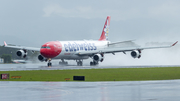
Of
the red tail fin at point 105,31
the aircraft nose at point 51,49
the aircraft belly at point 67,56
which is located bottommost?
the aircraft belly at point 67,56

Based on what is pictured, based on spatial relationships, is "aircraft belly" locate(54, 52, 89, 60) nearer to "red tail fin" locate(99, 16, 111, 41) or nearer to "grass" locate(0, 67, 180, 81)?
"red tail fin" locate(99, 16, 111, 41)

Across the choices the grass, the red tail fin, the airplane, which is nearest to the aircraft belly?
the airplane

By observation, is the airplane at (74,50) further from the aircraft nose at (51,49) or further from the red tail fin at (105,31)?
the red tail fin at (105,31)

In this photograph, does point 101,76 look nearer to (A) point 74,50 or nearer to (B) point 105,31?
(A) point 74,50

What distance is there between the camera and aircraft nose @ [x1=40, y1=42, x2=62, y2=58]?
75.4m

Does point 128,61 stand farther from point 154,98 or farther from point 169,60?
point 154,98

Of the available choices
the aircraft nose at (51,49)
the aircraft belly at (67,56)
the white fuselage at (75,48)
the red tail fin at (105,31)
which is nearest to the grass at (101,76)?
the aircraft nose at (51,49)

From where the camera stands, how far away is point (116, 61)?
326 ft

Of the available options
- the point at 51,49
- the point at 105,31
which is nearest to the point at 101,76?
the point at 51,49

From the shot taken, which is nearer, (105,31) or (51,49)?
(51,49)

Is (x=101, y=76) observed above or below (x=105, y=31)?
below

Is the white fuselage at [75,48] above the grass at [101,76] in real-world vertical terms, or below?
above

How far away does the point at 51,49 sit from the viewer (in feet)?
250

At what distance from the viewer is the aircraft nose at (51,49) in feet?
247
